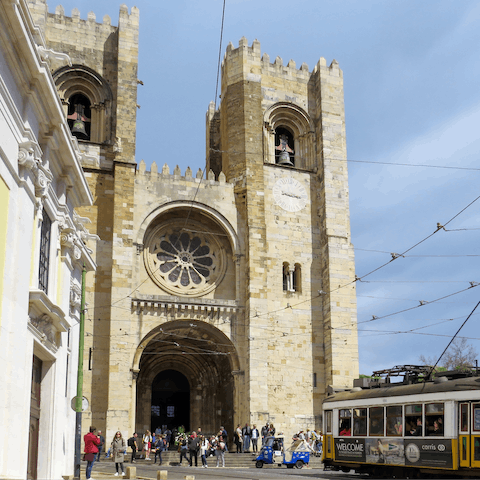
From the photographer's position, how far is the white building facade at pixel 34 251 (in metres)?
9.29

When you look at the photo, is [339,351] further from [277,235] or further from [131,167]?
[131,167]

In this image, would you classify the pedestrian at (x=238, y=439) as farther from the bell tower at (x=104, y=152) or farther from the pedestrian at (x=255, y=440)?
the bell tower at (x=104, y=152)

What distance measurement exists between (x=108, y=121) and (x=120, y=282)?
7.09 meters

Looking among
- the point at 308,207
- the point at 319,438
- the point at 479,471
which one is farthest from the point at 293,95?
the point at 479,471

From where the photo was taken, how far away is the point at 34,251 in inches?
436

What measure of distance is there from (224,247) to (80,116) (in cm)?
797

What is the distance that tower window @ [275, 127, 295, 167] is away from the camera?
30594 mm

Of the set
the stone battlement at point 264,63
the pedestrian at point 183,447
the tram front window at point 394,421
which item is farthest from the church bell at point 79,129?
the tram front window at point 394,421

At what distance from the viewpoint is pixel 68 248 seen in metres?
14.2

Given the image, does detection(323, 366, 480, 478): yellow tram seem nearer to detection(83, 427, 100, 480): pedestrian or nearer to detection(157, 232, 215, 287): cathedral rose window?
detection(83, 427, 100, 480): pedestrian

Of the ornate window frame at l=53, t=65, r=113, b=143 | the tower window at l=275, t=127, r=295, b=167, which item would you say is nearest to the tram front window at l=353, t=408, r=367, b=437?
the tower window at l=275, t=127, r=295, b=167

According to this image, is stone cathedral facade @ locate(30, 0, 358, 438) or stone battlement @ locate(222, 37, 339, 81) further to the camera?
stone battlement @ locate(222, 37, 339, 81)

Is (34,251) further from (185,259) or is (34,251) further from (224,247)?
(224,247)

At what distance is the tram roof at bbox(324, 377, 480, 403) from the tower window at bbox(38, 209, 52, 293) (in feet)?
25.4
